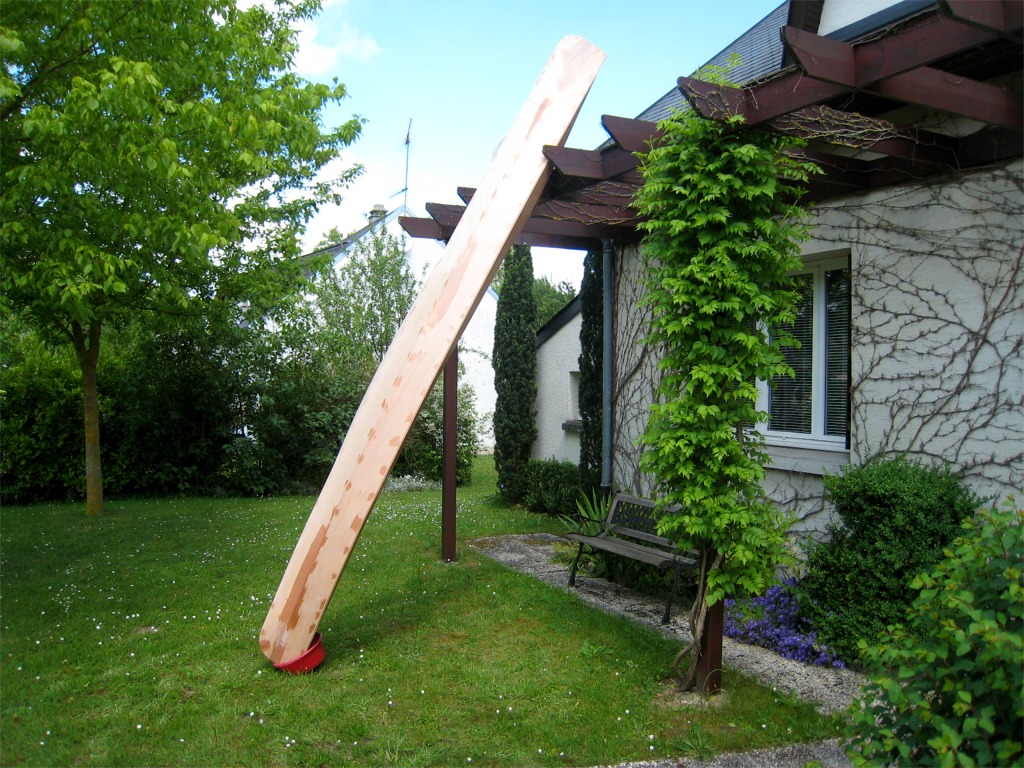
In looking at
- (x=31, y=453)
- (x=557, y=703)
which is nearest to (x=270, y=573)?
(x=557, y=703)

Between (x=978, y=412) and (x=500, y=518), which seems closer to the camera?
(x=978, y=412)

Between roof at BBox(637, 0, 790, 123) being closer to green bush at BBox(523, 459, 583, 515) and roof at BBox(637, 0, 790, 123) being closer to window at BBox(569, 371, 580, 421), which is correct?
window at BBox(569, 371, 580, 421)

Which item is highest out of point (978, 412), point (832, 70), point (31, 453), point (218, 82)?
point (218, 82)

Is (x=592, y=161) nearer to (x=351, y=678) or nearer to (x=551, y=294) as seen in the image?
(x=351, y=678)

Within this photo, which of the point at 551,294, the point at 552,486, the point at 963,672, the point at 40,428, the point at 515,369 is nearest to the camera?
the point at 963,672

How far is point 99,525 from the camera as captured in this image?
951 centimetres

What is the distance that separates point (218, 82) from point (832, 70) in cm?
548

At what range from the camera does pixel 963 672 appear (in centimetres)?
239

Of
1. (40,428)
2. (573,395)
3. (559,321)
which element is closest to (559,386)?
(573,395)

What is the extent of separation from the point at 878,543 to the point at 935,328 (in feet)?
5.01

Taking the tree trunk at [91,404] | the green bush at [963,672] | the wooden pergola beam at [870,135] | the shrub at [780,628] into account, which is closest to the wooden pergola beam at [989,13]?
the wooden pergola beam at [870,135]

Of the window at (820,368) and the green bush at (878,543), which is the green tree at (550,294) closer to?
the window at (820,368)

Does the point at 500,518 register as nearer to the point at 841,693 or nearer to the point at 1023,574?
the point at 841,693

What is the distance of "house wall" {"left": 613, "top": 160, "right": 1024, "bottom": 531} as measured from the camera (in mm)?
4566
